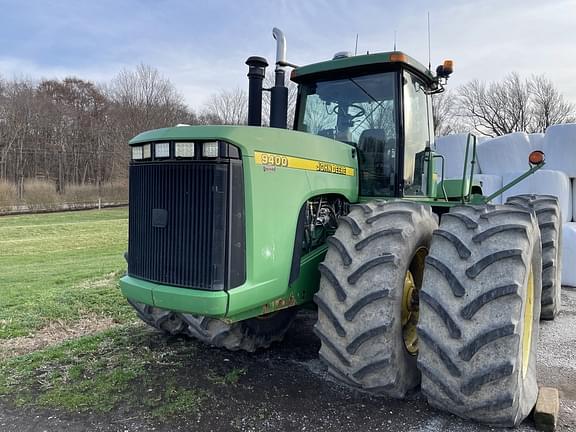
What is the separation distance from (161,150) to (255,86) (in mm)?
1023

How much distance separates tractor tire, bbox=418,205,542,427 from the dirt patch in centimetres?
354

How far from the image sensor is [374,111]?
3881 millimetres

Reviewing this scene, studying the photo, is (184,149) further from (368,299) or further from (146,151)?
(368,299)

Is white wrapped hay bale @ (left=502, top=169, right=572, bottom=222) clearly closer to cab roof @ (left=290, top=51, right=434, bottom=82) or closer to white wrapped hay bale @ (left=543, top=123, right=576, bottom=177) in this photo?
white wrapped hay bale @ (left=543, top=123, right=576, bottom=177)

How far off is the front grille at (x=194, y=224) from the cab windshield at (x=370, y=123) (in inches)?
61.6

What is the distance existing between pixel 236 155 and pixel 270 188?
12.2 inches

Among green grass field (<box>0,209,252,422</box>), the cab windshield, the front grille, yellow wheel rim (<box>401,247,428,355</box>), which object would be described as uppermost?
the cab windshield

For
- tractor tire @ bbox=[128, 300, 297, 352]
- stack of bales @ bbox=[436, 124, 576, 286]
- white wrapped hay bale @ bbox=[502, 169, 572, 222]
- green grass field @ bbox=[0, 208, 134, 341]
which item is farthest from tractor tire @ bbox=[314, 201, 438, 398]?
white wrapped hay bale @ bbox=[502, 169, 572, 222]

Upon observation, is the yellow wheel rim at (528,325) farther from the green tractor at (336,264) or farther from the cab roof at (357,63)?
the cab roof at (357,63)

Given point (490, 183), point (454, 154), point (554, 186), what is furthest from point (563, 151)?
point (454, 154)

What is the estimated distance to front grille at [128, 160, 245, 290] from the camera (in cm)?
259

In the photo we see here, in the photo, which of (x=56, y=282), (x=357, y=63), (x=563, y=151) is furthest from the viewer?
(x=563, y=151)

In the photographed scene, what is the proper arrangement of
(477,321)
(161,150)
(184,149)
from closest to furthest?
(477,321) < (184,149) < (161,150)

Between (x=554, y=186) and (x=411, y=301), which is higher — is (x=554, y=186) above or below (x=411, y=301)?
above
